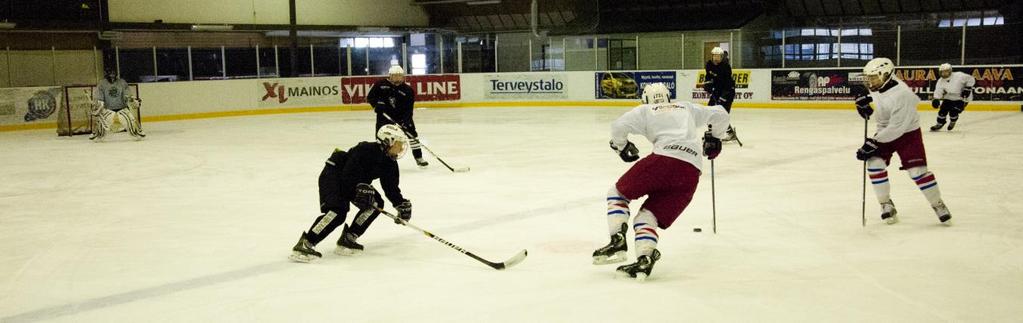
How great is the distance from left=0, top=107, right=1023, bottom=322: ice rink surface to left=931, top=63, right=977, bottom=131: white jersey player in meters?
1.69

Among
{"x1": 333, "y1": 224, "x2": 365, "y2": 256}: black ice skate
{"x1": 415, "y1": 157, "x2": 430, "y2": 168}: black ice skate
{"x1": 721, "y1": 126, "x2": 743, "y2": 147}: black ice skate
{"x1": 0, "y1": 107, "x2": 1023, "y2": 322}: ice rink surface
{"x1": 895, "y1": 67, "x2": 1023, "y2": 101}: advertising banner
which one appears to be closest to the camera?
{"x1": 0, "y1": 107, "x2": 1023, "y2": 322}: ice rink surface

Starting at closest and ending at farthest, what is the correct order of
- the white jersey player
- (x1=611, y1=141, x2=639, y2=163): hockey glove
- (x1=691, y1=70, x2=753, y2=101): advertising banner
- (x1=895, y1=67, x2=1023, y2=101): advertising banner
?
(x1=611, y1=141, x2=639, y2=163): hockey glove → the white jersey player → (x1=895, y1=67, x2=1023, y2=101): advertising banner → (x1=691, y1=70, x2=753, y2=101): advertising banner

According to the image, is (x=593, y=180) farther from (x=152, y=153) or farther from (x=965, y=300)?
(x=152, y=153)

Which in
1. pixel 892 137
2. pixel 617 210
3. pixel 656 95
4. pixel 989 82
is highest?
pixel 656 95

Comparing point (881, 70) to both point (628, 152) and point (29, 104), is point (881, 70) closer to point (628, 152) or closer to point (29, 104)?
point (628, 152)

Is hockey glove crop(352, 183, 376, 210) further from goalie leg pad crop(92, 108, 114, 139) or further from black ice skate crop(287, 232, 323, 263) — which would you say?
goalie leg pad crop(92, 108, 114, 139)

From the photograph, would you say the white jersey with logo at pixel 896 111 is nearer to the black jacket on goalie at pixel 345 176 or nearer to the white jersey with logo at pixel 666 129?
the white jersey with logo at pixel 666 129

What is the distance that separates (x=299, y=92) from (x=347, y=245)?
16.2 metres

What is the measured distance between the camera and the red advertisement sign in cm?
2217

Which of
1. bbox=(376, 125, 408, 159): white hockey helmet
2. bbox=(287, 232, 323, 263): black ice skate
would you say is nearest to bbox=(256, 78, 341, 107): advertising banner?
bbox=(287, 232, 323, 263): black ice skate

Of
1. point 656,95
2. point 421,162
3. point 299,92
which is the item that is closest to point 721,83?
point 421,162

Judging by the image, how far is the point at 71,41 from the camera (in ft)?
75.7

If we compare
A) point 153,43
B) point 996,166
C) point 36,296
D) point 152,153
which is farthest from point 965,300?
point 153,43

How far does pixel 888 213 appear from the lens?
21.9ft
